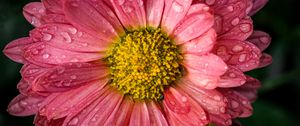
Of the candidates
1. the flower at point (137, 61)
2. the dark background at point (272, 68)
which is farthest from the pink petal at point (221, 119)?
the dark background at point (272, 68)

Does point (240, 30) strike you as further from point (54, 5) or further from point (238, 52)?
point (54, 5)

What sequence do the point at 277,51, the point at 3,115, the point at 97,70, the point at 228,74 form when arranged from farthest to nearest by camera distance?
the point at 277,51 < the point at 3,115 < the point at 97,70 < the point at 228,74

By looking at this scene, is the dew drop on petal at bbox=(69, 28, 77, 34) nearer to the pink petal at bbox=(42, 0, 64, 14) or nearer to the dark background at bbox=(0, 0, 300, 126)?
the pink petal at bbox=(42, 0, 64, 14)

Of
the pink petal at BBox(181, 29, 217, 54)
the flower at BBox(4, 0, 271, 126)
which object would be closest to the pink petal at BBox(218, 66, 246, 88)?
the flower at BBox(4, 0, 271, 126)

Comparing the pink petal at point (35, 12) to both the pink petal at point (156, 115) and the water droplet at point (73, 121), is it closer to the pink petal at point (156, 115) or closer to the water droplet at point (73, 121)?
the water droplet at point (73, 121)

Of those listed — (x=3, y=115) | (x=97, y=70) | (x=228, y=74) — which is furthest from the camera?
(x=3, y=115)

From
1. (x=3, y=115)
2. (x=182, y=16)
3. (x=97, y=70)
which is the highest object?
(x=182, y=16)

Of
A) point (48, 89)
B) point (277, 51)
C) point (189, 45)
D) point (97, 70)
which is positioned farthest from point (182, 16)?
point (277, 51)

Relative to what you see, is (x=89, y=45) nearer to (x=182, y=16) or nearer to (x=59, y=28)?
(x=59, y=28)
